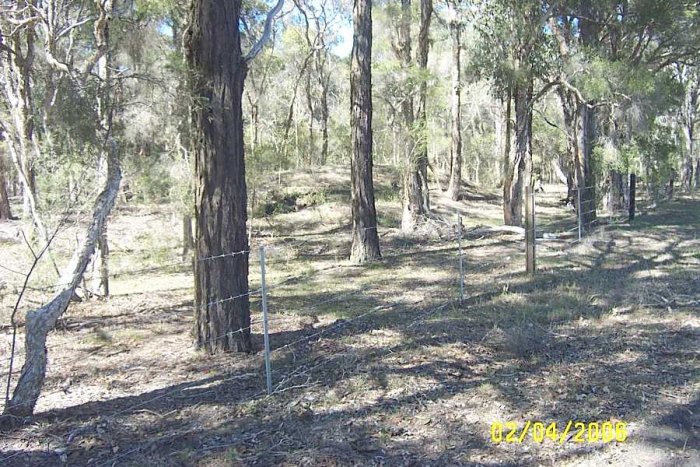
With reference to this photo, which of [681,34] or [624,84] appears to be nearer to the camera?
[624,84]

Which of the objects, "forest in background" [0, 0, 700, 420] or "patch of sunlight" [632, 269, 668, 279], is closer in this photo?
"forest in background" [0, 0, 700, 420]

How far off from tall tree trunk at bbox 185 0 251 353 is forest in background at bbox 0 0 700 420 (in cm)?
2

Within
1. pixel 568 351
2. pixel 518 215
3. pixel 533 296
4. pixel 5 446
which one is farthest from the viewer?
pixel 518 215

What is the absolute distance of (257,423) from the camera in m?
4.54

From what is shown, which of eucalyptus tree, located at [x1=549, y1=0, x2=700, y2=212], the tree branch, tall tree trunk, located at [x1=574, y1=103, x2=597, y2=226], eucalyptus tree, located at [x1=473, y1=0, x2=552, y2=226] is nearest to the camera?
the tree branch

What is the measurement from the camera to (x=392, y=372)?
5512 millimetres

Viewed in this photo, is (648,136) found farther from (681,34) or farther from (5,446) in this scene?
(5,446)

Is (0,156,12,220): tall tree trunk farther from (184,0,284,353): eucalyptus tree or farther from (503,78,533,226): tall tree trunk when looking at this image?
(184,0,284,353): eucalyptus tree

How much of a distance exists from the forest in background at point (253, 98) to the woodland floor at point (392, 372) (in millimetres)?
748

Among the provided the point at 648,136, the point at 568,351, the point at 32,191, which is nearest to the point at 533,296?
the point at 568,351

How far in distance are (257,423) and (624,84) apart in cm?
1363

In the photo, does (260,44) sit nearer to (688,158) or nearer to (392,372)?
(392,372)

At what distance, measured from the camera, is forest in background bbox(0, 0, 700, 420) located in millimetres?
6156
